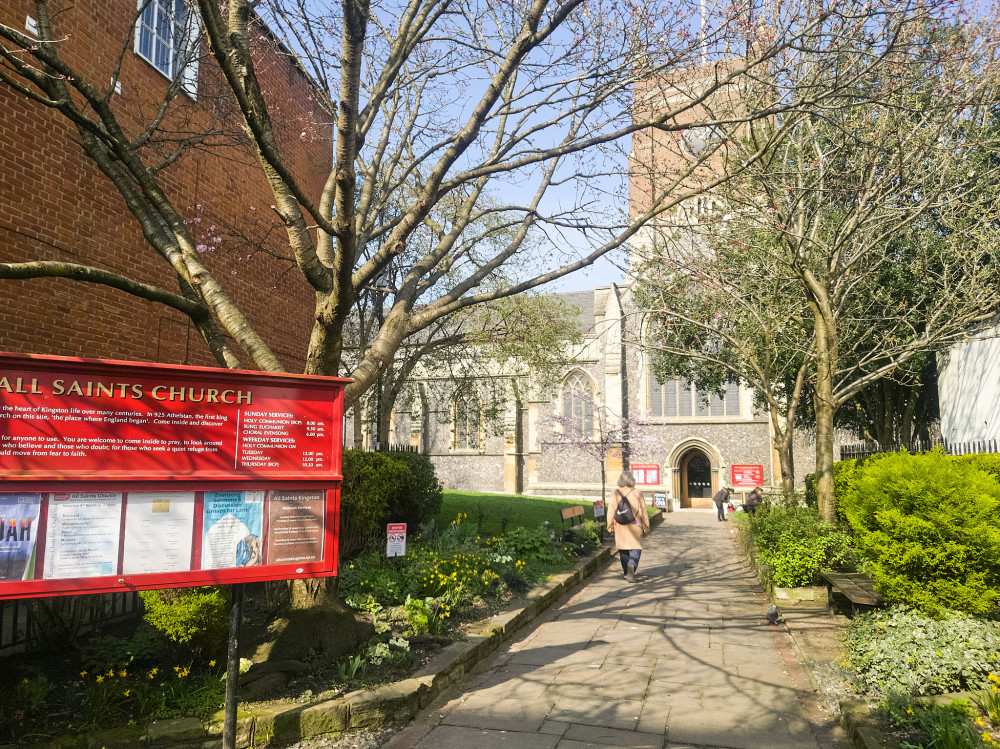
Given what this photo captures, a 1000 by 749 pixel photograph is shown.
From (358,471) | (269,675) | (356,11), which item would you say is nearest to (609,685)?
(269,675)

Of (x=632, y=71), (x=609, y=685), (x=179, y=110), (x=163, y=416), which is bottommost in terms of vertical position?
(x=609, y=685)

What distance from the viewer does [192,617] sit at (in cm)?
507

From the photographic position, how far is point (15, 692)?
4.72 m

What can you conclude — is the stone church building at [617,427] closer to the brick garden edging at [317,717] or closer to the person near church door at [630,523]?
the person near church door at [630,523]

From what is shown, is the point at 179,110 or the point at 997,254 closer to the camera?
the point at 179,110

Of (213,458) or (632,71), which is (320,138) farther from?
(213,458)

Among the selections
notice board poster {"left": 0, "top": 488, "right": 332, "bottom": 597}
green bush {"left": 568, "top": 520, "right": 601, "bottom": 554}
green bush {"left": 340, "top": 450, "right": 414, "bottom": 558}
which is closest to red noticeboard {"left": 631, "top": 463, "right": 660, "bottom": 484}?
green bush {"left": 568, "top": 520, "right": 601, "bottom": 554}

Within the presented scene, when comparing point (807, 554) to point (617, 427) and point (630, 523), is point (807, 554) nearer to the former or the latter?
point (630, 523)

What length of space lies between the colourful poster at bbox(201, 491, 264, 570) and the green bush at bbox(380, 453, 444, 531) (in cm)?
610

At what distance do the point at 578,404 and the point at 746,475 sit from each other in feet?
32.0

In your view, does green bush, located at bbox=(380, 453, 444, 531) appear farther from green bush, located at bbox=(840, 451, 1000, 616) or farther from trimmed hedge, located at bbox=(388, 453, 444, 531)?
green bush, located at bbox=(840, 451, 1000, 616)

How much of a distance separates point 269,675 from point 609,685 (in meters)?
2.76

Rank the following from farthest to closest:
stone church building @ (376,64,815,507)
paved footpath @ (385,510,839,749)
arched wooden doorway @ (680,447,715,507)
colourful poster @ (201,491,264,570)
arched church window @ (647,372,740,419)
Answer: arched wooden doorway @ (680,447,715,507) < arched church window @ (647,372,740,419) < stone church building @ (376,64,815,507) < paved footpath @ (385,510,839,749) < colourful poster @ (201,491,264,570)

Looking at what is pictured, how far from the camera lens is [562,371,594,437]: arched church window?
112 feet
